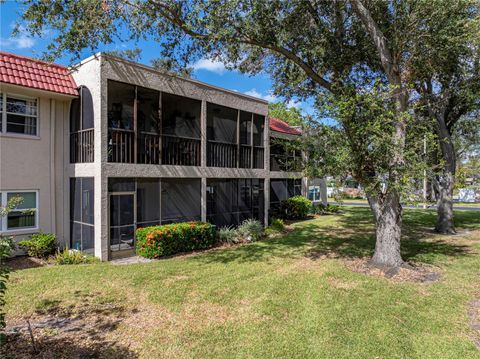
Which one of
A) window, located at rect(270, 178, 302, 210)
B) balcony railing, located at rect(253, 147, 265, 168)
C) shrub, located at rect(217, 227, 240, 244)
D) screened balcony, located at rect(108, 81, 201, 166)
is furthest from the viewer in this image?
window, located at rect(270, 178, 302, 210)

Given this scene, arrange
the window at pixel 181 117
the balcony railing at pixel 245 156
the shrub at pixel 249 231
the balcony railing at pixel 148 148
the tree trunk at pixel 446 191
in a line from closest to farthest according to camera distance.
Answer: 1. the balcony railing at pixel 148 148
2. the window at pixel 181 117
3. the shrub at pixel 249 231
4. the tree trunk at pixel 446 191
5. the balcony railing at pixel 245 156

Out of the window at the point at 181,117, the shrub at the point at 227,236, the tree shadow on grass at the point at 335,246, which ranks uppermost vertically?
the window at the point at 181,117

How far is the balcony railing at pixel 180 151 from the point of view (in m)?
12.2

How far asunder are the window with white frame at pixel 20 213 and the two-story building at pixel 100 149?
31mm

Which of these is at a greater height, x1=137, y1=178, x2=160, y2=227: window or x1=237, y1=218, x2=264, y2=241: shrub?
x1=137, y1=178, x2=160, y2=227: window

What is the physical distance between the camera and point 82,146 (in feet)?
36.2

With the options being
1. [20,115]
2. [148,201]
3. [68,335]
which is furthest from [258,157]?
[68,335]

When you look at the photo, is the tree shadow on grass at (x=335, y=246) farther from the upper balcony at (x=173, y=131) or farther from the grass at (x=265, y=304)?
the upper balcony at (x=173, y=131)

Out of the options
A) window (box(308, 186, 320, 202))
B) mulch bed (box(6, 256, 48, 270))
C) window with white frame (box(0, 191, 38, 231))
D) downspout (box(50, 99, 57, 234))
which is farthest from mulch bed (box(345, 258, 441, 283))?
window (box(308, 186, 320, 202))

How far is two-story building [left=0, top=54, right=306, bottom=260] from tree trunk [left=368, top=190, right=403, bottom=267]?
10.9 feet

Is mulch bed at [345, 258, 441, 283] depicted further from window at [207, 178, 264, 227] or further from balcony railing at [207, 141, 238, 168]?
balcony railing at [207, 141, 238, 168]

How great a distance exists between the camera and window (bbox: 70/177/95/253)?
10695 mm

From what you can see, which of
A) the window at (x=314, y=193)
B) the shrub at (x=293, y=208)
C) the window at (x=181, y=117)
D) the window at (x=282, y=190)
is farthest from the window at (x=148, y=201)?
the window at (x=314, y=193)

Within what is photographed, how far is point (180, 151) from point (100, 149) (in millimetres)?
3555
